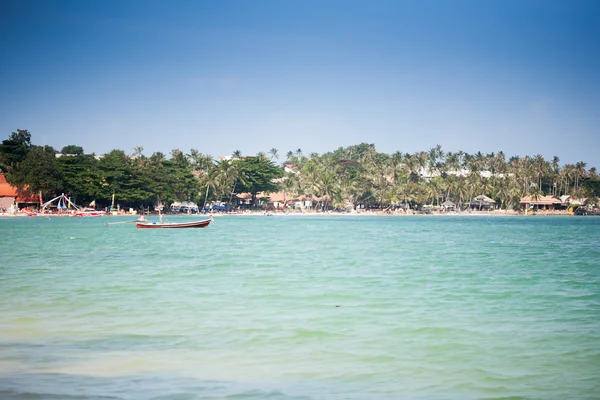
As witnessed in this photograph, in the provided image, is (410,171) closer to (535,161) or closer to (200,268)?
(535,161)

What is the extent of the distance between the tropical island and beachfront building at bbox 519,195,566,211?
19 centimetres

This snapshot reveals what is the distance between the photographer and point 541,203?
120 m

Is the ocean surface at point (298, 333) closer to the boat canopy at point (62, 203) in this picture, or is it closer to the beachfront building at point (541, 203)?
the boat canopy at point (62, 203)

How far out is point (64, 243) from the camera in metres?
37.4

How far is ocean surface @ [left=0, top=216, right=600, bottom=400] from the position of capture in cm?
803

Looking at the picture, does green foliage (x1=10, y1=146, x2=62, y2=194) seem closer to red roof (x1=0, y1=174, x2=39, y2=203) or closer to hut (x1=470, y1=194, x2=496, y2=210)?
red roof (x1=0, y1=174, x2=39, y2=203)

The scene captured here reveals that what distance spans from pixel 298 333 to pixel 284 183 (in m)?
108

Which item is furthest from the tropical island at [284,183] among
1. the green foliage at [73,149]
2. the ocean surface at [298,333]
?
the ocean surface at [298,333]

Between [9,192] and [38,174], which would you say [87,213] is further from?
[9,192]

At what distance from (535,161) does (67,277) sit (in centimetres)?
12164

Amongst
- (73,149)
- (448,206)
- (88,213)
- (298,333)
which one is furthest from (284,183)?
(298,333)

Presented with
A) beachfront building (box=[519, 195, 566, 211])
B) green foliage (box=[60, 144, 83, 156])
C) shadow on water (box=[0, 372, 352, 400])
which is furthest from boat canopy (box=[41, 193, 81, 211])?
shadow on water (box=[0, 372, 352, 400])

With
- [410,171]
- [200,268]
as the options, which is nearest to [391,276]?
[200,268]

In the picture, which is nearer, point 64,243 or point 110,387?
point 110,387
